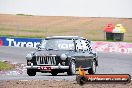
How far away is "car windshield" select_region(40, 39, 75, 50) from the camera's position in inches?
848

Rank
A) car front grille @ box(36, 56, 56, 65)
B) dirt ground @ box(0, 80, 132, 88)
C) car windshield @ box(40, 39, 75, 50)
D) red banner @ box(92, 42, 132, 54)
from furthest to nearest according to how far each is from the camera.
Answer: red banner @ box(92, 42, 132, 54), car windshield @ box(40, 39, 75, 50), car front grille @ box(36, 56, 56, 65), dirt ground @ box(0, 80, 132, 88)

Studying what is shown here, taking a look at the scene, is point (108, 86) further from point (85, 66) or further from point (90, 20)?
point (90, 20)

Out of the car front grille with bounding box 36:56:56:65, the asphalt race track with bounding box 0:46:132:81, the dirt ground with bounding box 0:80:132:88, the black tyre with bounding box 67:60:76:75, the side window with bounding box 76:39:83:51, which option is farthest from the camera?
the asphalt race track with bounding box 0:46:132:81

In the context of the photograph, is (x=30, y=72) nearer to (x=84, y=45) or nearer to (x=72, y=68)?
(x=72, y=68)

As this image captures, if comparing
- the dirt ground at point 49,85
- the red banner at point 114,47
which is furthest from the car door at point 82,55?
the red banner at point 114,47

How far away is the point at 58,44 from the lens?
2161 cm

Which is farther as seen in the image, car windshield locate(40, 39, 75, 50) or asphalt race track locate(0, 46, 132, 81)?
asphalt race track locate(0, 46, 132, 81)

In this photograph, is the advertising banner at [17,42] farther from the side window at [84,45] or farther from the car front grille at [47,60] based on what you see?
the car front grille at [47,60]

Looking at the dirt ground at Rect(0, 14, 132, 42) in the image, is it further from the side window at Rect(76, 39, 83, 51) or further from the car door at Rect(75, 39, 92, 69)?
the side window at Rect(76, 39, 83, 51)

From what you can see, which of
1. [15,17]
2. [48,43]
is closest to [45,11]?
[15,17]

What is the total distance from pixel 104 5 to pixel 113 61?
68.7 feet

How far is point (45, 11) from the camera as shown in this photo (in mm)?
55969

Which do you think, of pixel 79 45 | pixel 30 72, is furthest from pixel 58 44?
pixel 30 72

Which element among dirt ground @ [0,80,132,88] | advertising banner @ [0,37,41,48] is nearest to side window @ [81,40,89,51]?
dirt ground @ [0,80,132,88]
